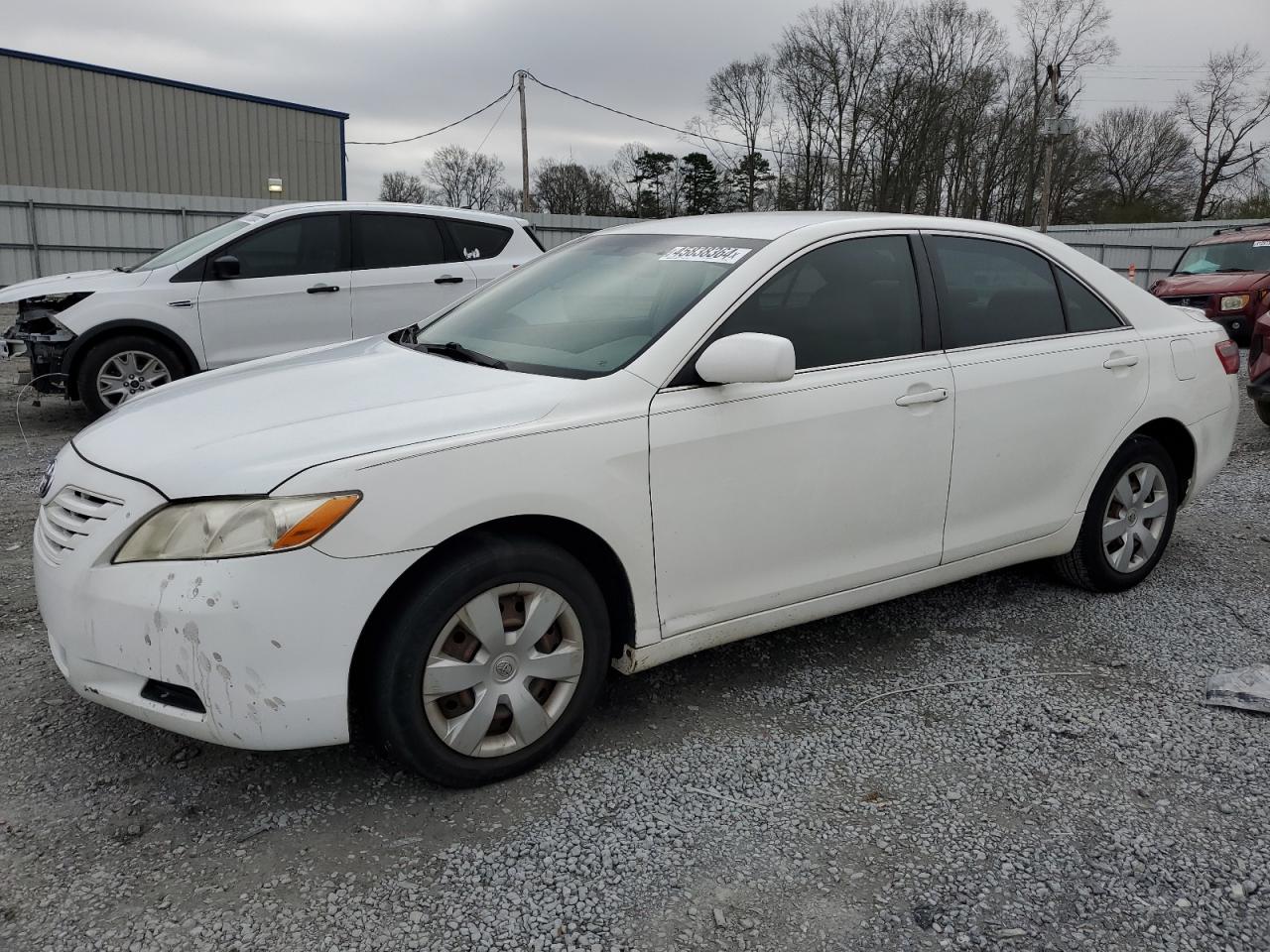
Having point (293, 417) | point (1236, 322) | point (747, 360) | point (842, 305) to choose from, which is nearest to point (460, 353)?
point (293, 417)

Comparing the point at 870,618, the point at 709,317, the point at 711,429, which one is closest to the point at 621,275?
the point at 709,317

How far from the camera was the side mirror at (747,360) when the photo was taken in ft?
9.59

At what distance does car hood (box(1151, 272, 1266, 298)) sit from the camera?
44.2 feet

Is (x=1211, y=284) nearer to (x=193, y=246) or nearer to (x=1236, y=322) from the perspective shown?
(x=1236, y=322)

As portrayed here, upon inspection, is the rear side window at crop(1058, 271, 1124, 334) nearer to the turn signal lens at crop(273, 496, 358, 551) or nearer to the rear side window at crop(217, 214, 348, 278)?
the turn signal lens at crop(273, 496, 358, 551)

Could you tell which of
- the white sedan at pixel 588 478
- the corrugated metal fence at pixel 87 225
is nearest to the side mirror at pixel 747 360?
the white sedan at pixel 588 478

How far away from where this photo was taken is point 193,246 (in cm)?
807

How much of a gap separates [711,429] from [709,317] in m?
0.37

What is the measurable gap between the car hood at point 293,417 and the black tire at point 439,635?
350 millimetres

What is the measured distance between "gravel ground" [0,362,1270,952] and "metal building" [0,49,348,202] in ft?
78.5

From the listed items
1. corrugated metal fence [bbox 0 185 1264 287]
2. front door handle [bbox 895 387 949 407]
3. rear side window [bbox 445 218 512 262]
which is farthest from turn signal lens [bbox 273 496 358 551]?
corrugated metal fence [bbox 0 185 1264 287]

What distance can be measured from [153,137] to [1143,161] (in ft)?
156

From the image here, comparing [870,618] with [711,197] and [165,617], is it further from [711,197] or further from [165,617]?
[711,197]

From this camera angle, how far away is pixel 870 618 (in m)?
4.14
